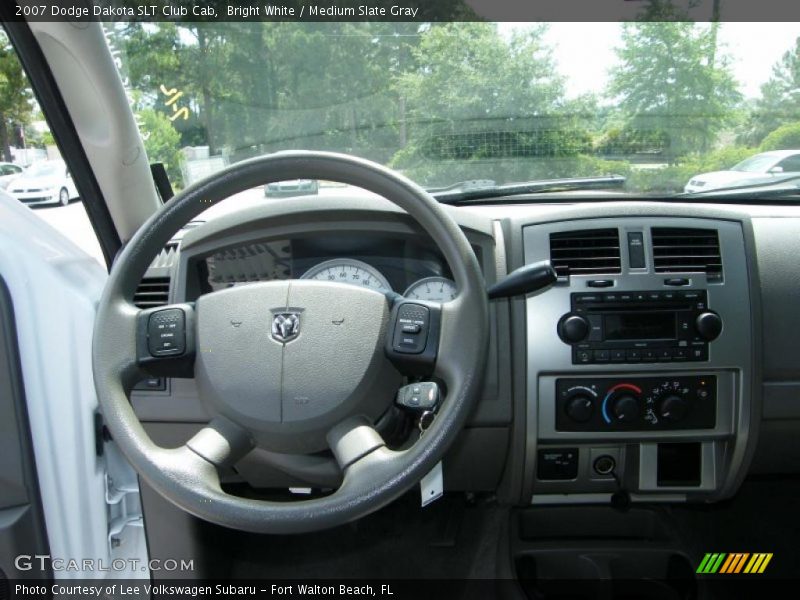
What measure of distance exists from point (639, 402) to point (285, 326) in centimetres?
108

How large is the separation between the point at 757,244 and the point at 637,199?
390 millimetres

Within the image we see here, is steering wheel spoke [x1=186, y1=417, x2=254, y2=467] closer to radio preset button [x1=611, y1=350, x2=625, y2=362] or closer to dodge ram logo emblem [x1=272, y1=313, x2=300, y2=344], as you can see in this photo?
dodge ram logo emblem [x1=272, y1=313, x2=300, y2=344]

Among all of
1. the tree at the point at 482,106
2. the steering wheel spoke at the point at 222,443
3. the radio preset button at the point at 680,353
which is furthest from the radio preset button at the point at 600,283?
the steering wheel spoke at the point at 222,443

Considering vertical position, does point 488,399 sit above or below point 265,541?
above

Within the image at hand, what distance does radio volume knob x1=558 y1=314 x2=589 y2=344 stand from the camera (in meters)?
1.89

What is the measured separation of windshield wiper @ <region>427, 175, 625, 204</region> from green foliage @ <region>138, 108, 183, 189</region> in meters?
0.82

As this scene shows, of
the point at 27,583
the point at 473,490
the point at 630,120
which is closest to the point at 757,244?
the point at 630,120

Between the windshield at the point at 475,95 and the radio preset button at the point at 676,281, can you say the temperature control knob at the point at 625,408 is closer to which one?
the radio preset button at the point at 676,281

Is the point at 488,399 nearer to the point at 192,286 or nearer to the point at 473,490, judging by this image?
the point at 473,490

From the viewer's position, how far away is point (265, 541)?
269 cm

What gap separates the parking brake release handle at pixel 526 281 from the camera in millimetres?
1483

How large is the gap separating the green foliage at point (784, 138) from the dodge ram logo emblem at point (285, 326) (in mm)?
1685

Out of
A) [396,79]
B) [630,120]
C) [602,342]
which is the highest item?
[396,79]

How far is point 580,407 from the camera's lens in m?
1.94
